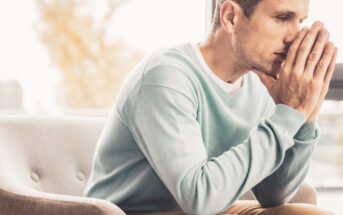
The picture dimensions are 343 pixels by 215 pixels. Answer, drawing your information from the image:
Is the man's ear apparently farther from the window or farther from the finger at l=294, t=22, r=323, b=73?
the window

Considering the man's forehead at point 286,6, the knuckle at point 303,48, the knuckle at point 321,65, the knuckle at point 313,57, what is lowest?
the knuckle at point 321,65

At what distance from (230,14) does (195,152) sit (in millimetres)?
422

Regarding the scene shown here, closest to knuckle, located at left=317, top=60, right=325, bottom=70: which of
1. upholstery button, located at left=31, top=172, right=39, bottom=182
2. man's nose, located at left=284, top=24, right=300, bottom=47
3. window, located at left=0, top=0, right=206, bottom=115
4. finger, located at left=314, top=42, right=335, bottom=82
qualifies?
finger, located at left=314, top=42, right=335, bottom=82

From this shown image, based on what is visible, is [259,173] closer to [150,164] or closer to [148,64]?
[150,164]

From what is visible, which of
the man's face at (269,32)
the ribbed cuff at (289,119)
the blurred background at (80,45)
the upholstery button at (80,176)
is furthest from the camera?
the blurred background at (80,45)

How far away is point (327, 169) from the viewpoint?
2.51 m

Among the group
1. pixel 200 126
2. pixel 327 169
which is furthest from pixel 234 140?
pixel 327 169

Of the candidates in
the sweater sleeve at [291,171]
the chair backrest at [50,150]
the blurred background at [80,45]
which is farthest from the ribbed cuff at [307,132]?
the blurred background at [80,45]

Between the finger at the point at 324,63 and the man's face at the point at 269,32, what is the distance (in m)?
0.10

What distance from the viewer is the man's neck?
4.44 ft

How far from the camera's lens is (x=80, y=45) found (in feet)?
10.8

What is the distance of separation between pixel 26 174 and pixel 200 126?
2.01 feet

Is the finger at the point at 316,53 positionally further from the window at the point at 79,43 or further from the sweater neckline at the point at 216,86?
the window at the point at 79,43

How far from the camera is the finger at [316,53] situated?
4.02ft
